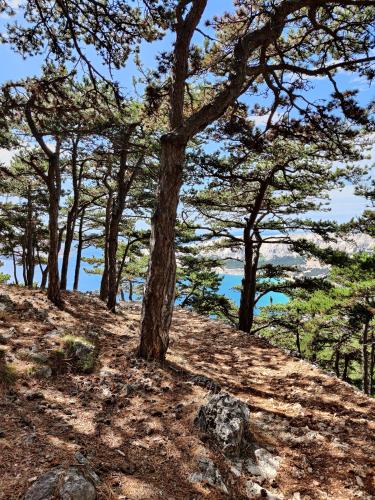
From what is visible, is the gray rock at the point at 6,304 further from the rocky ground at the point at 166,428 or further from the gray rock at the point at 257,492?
the gray rock at the point at 257,492

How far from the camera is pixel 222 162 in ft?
36.9

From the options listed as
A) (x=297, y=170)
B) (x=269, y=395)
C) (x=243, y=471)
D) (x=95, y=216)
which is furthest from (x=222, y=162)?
(x=95, y=216)

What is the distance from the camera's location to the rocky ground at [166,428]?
3080 mm

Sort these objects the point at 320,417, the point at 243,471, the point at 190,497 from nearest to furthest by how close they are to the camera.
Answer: the point at 190,497 → the point at 243,471 → the point at 320,417

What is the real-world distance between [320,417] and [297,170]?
8231 millimetres

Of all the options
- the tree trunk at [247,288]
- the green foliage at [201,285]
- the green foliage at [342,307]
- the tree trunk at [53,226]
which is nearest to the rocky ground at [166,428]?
the tree trunk at [53,226]

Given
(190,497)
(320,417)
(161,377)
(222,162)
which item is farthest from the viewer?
(222,162)

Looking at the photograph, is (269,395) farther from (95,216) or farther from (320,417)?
(95,216)

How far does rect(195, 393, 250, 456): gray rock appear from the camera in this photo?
3822mm

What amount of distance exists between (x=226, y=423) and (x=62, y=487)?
1.99m

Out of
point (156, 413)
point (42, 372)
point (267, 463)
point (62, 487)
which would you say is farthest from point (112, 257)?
point (62, 487)

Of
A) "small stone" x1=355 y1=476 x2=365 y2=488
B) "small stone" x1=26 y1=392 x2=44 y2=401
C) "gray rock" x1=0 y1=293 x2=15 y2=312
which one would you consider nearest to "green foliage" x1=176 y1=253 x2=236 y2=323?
"gray rock" x1=0 y1=293 x2=15 y2=312

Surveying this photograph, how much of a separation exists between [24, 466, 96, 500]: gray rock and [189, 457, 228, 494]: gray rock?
105 cm

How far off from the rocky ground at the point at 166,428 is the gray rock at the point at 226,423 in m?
0.01
